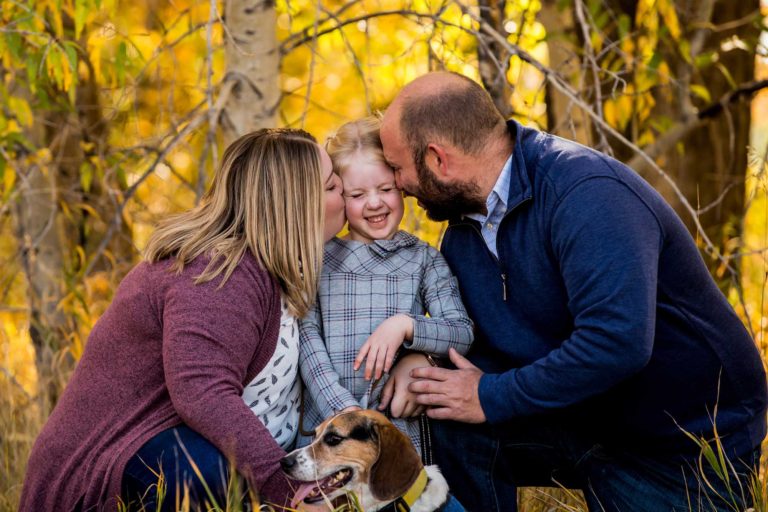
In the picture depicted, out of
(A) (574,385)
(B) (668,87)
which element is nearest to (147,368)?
(A) (574,385)

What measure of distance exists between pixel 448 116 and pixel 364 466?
4.17 feet

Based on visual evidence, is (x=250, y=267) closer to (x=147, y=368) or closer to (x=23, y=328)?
(x=147, y=368)

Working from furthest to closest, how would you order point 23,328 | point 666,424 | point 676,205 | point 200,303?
point 676,205, point 23,328, point 666,424, point 200,303

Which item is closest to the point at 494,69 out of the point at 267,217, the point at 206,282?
the point at 267,217

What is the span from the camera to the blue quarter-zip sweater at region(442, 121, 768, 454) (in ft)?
9.13

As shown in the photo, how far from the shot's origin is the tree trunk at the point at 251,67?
405 centimetres

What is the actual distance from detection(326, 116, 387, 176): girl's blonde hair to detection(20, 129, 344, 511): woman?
0.79 ft

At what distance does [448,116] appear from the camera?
3.25 metres

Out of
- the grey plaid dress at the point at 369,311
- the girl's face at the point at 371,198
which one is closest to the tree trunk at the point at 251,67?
the girl's face at the point at 371,198

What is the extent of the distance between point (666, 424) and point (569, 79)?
272 centimetres

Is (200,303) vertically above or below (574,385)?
above

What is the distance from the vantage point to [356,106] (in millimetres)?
9641

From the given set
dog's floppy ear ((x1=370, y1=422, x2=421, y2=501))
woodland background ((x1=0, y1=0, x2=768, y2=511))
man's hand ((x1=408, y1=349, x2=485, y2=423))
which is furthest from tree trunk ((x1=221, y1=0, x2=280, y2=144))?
dog's floppy ear ((x1=370, y1=422, x2=421, y2=501))

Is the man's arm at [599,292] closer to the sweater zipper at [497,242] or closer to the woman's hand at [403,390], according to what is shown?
the sweater zipper at [497,242]
